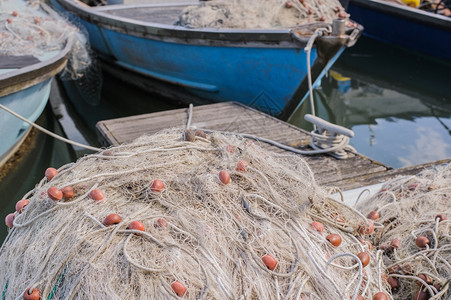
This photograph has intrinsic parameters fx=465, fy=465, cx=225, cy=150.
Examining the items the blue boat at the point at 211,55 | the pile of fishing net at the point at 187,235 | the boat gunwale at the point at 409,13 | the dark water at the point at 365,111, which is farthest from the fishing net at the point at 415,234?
the boat gunwale at the point at 409,13

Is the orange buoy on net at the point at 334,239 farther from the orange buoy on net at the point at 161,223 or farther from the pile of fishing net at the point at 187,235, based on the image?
the orange buoy on net at the point at 161,223

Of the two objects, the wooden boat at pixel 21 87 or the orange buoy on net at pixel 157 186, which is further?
the wooden boat at pixel 21 87

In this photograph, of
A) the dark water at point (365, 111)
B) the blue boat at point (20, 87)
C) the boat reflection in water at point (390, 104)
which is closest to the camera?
the blue boat at point (20, 87)

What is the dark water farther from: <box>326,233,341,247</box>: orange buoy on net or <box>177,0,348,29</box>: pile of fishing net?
<box>326,233,341,247</box>: orange buoy on net

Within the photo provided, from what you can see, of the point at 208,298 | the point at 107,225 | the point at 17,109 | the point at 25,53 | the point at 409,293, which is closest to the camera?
the point at 208,298

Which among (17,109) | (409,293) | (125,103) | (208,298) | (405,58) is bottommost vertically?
(405,58)

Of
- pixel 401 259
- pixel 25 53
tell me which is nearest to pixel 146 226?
pixel 401 259

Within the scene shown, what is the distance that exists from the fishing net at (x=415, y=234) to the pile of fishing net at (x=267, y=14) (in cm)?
386

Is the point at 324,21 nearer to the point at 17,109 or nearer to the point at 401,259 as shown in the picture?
the point at 17,109

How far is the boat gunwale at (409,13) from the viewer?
31.8ft

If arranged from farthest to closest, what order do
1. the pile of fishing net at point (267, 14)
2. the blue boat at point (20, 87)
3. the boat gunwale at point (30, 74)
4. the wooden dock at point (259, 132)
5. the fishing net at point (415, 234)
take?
the pile of fishing net at point (267, 14) → the blue boat at point (20, 87) → the boat gunwale at point (30, 74) → the wooden dock at point (259, 132) → the fishing net at point (415, 234)

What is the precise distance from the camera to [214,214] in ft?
6.76

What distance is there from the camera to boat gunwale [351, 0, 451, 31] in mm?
9688

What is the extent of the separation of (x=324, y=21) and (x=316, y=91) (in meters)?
3.06
